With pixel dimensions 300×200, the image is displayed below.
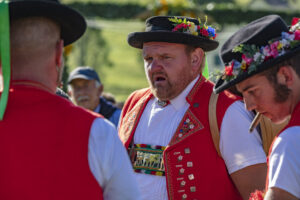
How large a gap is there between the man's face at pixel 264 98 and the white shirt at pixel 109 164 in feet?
2.44

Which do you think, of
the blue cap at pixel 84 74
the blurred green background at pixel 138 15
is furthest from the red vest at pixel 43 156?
the blue cap at pixel 84 74

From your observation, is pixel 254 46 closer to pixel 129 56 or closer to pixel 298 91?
pixel 298 91

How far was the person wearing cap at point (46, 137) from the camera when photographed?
7.04ft

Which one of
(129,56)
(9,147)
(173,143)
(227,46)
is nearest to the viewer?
(9,147)

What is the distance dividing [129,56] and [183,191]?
3300 cm

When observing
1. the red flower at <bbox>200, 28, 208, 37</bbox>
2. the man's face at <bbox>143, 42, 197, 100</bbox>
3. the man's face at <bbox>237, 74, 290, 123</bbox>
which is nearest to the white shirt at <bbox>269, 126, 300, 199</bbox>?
the man's face at <bbox>237, 74, 290, 123</bbox>

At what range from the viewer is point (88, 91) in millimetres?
7035

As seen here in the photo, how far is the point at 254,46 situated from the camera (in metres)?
2.57

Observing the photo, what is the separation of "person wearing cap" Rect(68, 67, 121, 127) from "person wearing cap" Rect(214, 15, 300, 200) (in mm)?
4300

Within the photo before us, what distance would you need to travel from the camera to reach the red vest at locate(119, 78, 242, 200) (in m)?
3.36

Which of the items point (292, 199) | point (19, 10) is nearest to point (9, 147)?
point (19, 10)

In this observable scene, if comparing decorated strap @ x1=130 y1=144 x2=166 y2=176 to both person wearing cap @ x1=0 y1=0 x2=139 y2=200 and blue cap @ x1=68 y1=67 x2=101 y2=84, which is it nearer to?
person wearing cap @ x1=0 y1=0 x2=139 y2=200

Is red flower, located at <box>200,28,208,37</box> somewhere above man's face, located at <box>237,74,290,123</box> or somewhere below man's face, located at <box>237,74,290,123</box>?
above

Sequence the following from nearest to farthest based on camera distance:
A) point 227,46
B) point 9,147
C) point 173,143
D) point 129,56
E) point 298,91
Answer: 1. point 9,147
2. point 298,91
3. point 227,46
4. point 173,143
5. point 129,56
